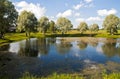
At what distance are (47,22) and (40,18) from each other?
19.5 ft

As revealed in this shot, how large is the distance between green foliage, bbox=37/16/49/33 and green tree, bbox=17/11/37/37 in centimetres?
2270

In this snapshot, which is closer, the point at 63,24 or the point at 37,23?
the point at 37,23

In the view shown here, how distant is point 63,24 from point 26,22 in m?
54.3

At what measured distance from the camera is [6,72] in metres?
25.5

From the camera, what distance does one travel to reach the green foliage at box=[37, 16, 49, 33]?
5503 inches

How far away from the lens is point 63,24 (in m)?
161

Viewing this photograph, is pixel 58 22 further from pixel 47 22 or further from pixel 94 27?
pixel 94 27

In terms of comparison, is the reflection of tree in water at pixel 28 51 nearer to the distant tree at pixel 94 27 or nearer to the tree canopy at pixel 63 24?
the tree canopy at pixel 63 24

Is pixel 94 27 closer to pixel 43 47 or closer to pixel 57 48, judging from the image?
pixel 43 47

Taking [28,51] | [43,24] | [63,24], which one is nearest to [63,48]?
[28,51]

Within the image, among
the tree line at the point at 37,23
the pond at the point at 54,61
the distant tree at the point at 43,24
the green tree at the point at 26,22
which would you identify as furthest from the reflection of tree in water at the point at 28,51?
the distant tree at the point at 43,24

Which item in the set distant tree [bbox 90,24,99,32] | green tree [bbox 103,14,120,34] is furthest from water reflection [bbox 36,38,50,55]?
distant tree [bbox 90,24,99,32]

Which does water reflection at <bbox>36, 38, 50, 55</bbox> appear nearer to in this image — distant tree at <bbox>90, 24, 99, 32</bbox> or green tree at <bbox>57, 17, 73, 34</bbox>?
green tree at <bbox>57, 17, 73, 34</bbox>

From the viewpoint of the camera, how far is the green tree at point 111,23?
458 feet
